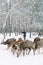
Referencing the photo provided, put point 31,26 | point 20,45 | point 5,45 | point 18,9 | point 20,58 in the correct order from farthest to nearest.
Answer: point 31,26 → point 18,9 → point 5,45 → point 20,45 → point 20,58

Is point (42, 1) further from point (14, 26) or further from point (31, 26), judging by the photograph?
point (14, 26)

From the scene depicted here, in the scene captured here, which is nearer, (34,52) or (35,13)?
(34,52)

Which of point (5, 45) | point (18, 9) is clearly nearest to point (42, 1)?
point (18, 9)

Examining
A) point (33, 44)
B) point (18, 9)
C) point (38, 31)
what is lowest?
point (38, 31)

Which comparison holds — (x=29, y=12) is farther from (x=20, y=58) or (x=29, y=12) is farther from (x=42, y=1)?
(x=20, y=58)

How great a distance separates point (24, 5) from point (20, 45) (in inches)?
196

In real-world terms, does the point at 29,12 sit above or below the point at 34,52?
above

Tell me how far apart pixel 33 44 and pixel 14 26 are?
17.5ft

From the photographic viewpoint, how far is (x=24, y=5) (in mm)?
8422

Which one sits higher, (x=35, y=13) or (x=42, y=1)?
(x=42, y=1)

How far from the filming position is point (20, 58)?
3449 millimetres

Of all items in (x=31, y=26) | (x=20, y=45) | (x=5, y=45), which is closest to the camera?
(x=20, y=45)

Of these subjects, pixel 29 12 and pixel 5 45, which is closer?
pixel 5 45

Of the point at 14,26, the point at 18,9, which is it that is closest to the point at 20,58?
the point at 18,9
